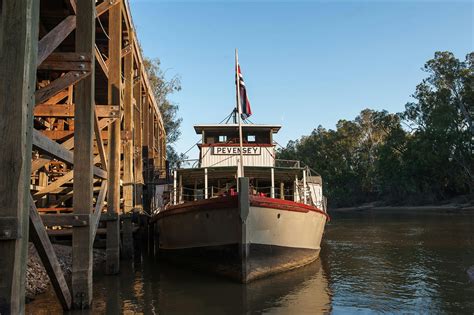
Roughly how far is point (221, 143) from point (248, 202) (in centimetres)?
565

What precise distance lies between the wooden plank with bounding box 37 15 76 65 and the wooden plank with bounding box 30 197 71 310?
1.81m

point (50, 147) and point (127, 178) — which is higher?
point (50, 147)

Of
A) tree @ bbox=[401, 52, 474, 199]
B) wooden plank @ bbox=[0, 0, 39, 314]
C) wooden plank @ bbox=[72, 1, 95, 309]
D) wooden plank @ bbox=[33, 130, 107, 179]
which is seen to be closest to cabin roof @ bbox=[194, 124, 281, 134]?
wooden plank @ bbox=[72, 1, 95, 309]

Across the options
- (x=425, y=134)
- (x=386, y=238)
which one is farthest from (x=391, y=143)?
(x=386, y=238)

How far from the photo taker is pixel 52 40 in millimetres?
5457

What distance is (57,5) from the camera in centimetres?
842

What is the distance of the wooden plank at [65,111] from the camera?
9352mm

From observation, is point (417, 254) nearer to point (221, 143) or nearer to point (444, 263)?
point (444, 263)

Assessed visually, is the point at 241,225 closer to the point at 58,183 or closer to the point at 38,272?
the point at 58,183

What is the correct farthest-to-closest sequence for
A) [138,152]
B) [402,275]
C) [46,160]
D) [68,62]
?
[138,152]
[402,275]
[46,160]
[68,62]

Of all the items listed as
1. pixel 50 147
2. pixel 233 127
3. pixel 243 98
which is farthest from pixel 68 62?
pixel 233 127

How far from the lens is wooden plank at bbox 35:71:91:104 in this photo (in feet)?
18.0

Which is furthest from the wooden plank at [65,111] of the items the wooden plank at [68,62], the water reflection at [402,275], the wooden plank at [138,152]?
the water reflection at [402,275]

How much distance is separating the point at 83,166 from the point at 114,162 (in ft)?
12.8
